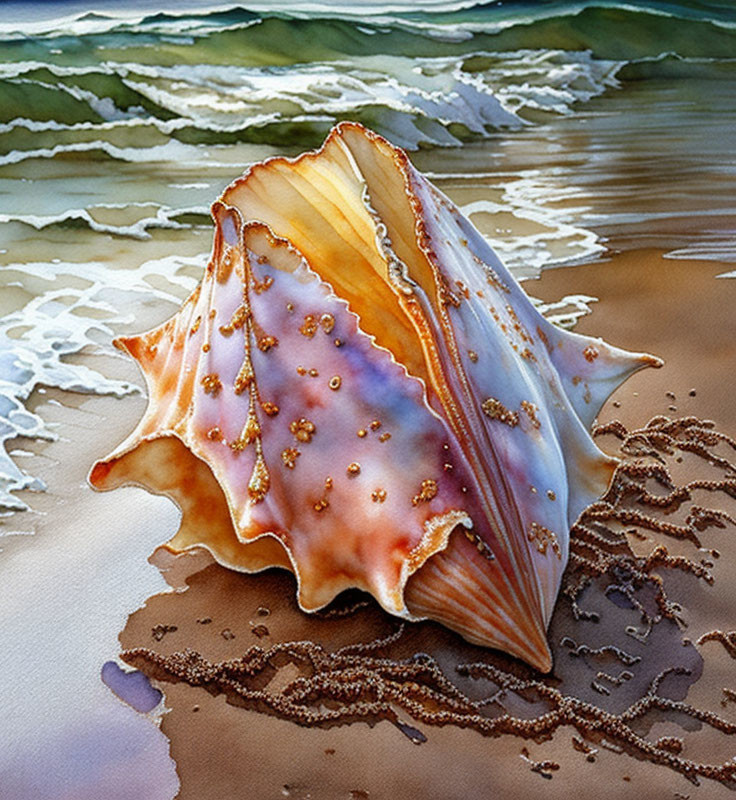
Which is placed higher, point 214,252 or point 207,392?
point 214,252

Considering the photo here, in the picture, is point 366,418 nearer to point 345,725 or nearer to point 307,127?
point 345,725

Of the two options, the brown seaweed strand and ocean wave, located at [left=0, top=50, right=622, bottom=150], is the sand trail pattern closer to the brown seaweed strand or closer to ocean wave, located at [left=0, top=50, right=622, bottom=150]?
the brown seaweed strand

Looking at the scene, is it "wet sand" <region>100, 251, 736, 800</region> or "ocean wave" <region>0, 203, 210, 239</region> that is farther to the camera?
"ocean wave" <region>0, 203, 210, 239</region>

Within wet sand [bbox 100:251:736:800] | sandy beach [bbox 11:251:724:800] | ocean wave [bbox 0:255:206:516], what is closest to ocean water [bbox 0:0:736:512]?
ocean wave [bbox 0:255:206:516]

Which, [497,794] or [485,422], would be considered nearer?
[497,794]

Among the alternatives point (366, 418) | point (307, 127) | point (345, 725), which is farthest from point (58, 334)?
point (307, 127)

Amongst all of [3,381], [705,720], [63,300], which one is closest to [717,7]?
[63,300]

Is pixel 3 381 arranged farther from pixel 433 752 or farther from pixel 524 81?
pixel 524 81
